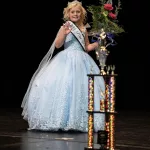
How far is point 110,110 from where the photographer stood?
14.8 feet

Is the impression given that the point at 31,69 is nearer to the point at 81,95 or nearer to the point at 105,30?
the point at 81,95

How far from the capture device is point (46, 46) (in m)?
11.3

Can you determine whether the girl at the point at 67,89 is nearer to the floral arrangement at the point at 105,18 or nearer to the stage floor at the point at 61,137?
the stage floor at the point at 61,137

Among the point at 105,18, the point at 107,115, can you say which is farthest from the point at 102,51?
the point at 107,115

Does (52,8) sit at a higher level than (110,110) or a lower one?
higher

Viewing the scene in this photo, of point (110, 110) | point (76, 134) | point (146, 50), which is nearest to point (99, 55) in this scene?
point (110, 110)

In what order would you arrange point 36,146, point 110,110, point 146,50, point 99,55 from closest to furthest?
point 110,110 → point 99,55 → point 36,146 → point 146,50

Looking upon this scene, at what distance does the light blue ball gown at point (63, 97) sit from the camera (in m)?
6.89

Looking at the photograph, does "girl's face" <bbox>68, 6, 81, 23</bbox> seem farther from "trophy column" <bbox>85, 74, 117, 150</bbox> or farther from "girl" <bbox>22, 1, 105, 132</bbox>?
"trophy column" <bbox>85, 74, 117, 150</bbox>

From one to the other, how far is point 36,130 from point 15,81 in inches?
189

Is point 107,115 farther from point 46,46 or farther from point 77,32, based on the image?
point 46,46

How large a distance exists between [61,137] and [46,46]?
5098mm

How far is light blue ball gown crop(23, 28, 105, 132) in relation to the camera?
689cm

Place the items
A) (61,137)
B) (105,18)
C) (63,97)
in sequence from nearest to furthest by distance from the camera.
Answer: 1. (105,18)
2. (61,137)
3. (63,97)
